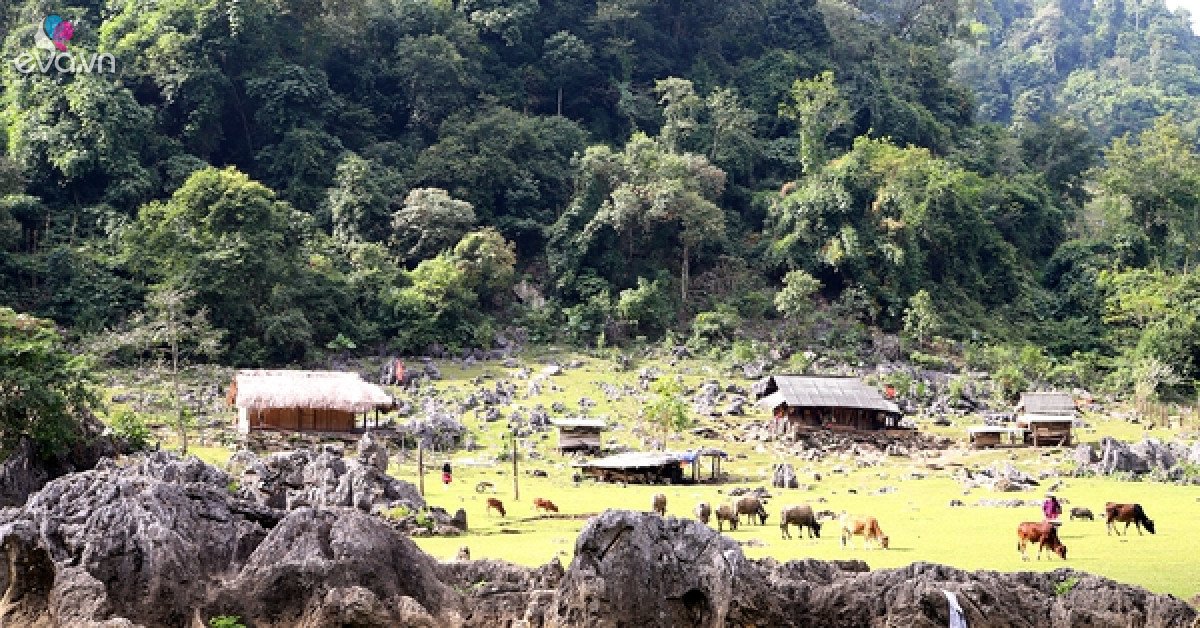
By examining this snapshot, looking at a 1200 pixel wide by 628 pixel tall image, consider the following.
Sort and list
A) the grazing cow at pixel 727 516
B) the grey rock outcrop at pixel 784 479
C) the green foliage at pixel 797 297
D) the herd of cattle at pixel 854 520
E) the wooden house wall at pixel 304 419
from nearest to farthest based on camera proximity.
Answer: the herd of cattle at pixel 854 520 → the grazing cow at pixel 727 516 → the grey rock outcrop at pixel 784 479 → the wooden house wall at pixel 304 419 → the green foliage at pixel 797 297

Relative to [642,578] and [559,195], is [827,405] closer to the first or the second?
[559,195]

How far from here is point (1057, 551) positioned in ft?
82.1

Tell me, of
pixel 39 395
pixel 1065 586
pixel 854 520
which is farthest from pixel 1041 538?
pixel 39 395

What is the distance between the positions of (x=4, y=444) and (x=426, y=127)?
4810 centimetres

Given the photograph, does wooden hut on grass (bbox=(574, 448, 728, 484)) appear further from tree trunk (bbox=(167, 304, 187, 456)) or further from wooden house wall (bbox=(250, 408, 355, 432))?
tree trunk (bbox=(167, 304, 187, 456))

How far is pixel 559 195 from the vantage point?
7425 centimetres

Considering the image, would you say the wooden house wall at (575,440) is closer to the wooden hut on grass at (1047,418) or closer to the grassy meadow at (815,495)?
the grassy meadow at (815,495)

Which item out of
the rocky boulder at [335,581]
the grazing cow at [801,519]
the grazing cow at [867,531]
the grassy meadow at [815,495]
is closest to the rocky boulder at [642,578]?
the rocky boulder at [335,581]

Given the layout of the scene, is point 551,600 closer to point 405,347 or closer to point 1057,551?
point 1057,551

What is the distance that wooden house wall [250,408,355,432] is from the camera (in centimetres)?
4578

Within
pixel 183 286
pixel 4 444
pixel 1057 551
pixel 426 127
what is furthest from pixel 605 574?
pixel 426 127

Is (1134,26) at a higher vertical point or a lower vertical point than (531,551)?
higher

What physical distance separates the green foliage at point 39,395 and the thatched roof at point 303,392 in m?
13.8

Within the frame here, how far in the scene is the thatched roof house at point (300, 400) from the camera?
45094 millimetres
